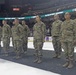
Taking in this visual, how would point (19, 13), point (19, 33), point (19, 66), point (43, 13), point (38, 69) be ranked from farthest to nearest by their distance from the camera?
point (19, 13)
point (43, 13)
point (19, 33)
point (19, 66)
point (38, 69)

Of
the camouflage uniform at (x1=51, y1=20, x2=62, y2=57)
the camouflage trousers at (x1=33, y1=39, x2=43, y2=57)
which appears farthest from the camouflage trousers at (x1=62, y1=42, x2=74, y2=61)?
the camouflage uniform at (x1=51, y1=20, x2=62, y2=57)

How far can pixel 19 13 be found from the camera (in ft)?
89.7

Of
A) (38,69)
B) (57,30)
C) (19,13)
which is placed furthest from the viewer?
(19,13)

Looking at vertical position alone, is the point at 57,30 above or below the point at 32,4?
below

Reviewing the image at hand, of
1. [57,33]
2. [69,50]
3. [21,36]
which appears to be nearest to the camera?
[69,50]

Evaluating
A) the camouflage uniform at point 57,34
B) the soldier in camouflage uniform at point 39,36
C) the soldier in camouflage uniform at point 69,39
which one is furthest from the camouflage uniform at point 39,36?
the soldier in camouflage uniform at point 69,39

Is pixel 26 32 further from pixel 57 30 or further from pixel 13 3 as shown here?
pixel 13 3

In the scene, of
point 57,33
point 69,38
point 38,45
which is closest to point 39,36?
point 38,45

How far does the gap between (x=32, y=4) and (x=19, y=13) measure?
1.92m

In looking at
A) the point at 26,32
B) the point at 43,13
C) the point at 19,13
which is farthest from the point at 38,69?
the point at 19,13

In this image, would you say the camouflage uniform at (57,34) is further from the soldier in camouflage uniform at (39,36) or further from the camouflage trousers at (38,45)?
the camouflage trousers at (38,45)

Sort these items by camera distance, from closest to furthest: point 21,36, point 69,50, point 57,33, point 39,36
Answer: point 69,50, point 39,36, point 57,33, point 21,36

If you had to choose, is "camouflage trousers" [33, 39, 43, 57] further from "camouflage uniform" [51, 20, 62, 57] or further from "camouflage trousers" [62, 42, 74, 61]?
"camouflage trousers" [62, 42, 74, 61]

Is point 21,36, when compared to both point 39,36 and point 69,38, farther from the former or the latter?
point 69,38
